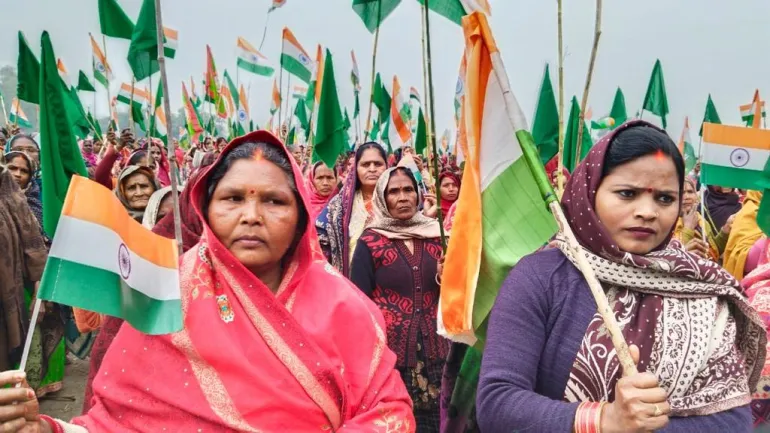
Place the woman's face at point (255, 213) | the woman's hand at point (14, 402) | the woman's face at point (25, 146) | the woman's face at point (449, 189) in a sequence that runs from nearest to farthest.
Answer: the woman's hand at point (14, 402) → the woman's face at point (255, 213) → the woman's face at point (25, 146) → the woman's face at point (449, 189)

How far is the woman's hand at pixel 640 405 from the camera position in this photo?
1.25 m

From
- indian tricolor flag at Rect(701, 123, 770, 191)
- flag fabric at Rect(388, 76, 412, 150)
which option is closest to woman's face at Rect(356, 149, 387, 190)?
indian tricolor flag at Rect(701, 123, 770, 191)

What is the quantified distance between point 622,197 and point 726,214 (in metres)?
5.49

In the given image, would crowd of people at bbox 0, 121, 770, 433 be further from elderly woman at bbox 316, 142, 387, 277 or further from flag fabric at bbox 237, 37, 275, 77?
flag fabric at bbox 237, 37, 275, 77

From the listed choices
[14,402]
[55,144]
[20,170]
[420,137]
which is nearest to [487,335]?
[14,402]

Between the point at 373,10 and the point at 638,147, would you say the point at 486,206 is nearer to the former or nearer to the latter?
the point at 638,147

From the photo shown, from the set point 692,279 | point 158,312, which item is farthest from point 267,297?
point 692,279

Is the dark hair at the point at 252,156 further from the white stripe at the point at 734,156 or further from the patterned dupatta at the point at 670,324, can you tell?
the white stripe at the point at 734,156

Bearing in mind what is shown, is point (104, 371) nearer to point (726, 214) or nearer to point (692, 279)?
point (692, 279)

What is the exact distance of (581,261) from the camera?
144cm

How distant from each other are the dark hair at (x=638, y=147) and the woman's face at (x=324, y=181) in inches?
183

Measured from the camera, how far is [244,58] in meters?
11.8

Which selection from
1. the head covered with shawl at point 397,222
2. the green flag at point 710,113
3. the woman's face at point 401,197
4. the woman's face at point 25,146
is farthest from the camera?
the green flag at point 710,113

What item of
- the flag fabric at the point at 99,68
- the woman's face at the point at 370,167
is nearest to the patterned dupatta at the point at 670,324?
the woman's face at the point at 370,167
